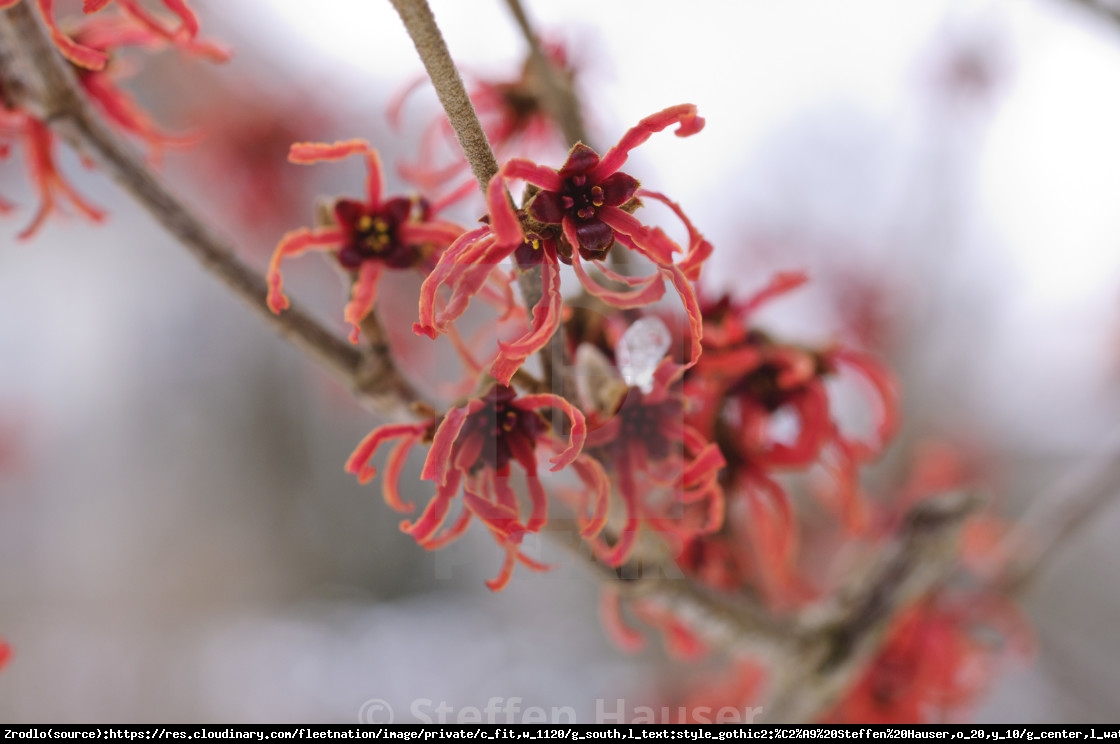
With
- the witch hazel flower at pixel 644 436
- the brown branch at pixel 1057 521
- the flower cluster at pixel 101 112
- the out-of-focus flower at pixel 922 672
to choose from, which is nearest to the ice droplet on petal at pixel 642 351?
the witch hazel flower at pixel 644 436

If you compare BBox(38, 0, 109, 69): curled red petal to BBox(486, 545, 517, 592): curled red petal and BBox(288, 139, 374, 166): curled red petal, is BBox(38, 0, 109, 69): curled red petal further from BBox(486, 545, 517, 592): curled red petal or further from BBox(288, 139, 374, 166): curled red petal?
BBox(486, 545, 517, 592): curled red petal

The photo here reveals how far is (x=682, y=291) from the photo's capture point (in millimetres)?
332

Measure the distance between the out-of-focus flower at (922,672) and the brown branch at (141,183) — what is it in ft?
1.95

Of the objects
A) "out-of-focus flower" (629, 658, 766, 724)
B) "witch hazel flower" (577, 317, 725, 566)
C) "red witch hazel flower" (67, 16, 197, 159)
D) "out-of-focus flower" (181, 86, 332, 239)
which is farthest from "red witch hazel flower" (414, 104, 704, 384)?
"out-of-focus flower" (181, 86, 332, 239)

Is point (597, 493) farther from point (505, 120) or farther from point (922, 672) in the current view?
point (922, 672)

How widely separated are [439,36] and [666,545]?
1.42ft

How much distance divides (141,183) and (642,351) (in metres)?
0.33

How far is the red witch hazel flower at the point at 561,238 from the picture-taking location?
0.33 m

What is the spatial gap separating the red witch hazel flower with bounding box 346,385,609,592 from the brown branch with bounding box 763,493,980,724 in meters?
0.44

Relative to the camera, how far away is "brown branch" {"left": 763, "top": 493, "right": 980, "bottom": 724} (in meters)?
0.72

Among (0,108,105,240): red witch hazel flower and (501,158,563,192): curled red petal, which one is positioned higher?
(0,108,105,240): red witch hazel flower
